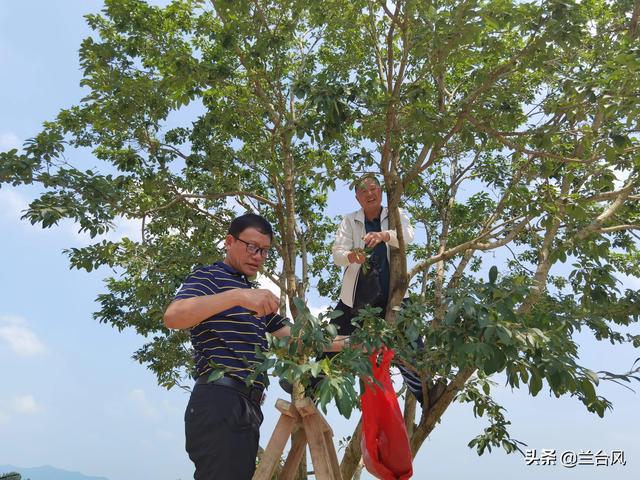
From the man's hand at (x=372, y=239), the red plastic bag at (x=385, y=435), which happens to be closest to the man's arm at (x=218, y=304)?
the red plastic bag at (x=385, y=435)

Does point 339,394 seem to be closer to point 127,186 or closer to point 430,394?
point 430,394

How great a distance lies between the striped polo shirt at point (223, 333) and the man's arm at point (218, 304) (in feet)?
0.49

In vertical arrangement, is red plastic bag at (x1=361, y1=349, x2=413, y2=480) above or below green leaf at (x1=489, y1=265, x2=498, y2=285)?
below

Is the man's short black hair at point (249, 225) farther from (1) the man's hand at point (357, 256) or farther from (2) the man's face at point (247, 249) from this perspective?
(1) the man's hand at point (357, 256)

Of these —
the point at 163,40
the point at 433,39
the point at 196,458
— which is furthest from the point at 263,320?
the point at 163,40

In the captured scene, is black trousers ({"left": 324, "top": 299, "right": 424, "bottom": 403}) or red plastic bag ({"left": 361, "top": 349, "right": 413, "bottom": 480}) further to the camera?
black trousers ({"left": 324, "top": 299, "right": 424, "bottom": 403})

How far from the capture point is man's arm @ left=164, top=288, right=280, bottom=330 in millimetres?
2426

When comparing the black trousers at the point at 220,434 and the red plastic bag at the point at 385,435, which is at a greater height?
the red plastic bag at the point at 385,435

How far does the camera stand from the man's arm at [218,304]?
2.43m

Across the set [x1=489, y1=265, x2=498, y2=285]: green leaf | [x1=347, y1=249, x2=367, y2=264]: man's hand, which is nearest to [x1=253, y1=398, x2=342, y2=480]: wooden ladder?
[x1=489, y1=265, x2=498, y2=285]: green leaf

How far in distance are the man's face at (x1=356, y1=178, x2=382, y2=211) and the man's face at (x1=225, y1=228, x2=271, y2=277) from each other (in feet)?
6.93

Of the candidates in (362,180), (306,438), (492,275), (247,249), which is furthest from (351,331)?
(247,249)

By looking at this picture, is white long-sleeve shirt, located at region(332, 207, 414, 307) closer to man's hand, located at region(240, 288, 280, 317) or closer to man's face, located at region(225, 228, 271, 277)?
man's face, located at region(225, 228, 271, 277)

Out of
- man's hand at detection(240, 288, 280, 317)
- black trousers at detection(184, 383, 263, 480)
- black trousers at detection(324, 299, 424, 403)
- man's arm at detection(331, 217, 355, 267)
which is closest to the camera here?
man's hand at detection(240, 288, 280, 317)
